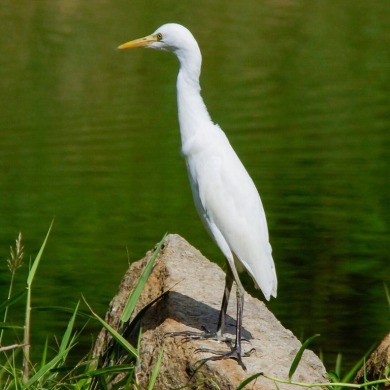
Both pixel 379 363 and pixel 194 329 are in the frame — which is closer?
pixel 379 363

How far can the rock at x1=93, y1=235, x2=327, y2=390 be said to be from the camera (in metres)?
3.83

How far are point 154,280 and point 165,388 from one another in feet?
2.36

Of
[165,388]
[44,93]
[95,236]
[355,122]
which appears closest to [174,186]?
[95,236]

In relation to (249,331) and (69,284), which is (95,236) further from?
(249,331)

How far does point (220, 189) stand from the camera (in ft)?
13.3

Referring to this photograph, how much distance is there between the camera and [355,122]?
1118 cm

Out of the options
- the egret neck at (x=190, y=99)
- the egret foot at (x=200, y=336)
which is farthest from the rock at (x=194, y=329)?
the egret neck at (x=190, y=99)

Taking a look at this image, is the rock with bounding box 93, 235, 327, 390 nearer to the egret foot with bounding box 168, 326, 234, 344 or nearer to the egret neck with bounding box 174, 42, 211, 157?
the egret foot with bounding box 168, 326, 234, 344

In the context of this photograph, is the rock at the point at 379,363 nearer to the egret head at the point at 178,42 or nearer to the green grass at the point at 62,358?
the green grass at the point at 62,358

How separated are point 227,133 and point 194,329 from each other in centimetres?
648

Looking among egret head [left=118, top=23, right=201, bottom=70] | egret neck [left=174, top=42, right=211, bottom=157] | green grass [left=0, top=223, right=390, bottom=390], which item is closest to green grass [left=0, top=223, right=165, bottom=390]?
green grass [left=0, top=223, right=390, bottom=390]

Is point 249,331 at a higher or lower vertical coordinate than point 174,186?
higher

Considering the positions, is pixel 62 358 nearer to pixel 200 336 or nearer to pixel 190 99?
pixel 200 336

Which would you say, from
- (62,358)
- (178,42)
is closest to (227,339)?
(62,358)
